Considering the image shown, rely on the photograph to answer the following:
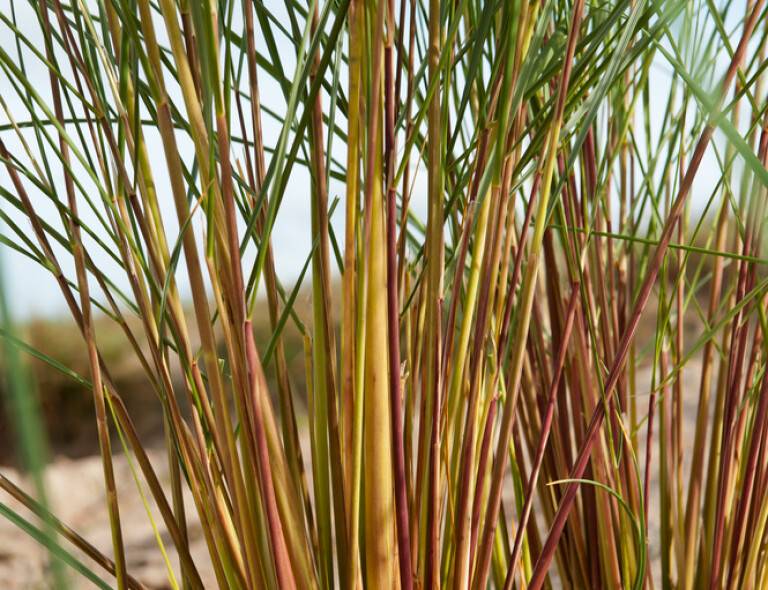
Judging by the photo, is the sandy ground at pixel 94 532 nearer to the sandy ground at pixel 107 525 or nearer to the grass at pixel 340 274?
the sandy ground at pixel 107 525

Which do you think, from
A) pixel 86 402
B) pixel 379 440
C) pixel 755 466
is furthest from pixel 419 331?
pixel 86 402

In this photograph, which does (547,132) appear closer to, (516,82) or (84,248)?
(516,82)

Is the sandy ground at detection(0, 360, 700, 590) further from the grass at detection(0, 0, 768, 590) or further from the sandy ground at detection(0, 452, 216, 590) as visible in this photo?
the grass at detection(0, 0, 768, 590)

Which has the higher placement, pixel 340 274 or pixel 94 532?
pixel 340 274

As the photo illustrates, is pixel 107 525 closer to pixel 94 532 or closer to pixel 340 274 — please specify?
pixel 94 532

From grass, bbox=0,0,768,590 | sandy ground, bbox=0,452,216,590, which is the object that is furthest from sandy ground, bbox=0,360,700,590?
grass, bbox=0,0,768,590

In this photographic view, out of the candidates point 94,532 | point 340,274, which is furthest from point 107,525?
point 340,274

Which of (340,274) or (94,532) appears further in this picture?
(94,532)

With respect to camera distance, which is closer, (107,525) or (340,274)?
(340,274)
